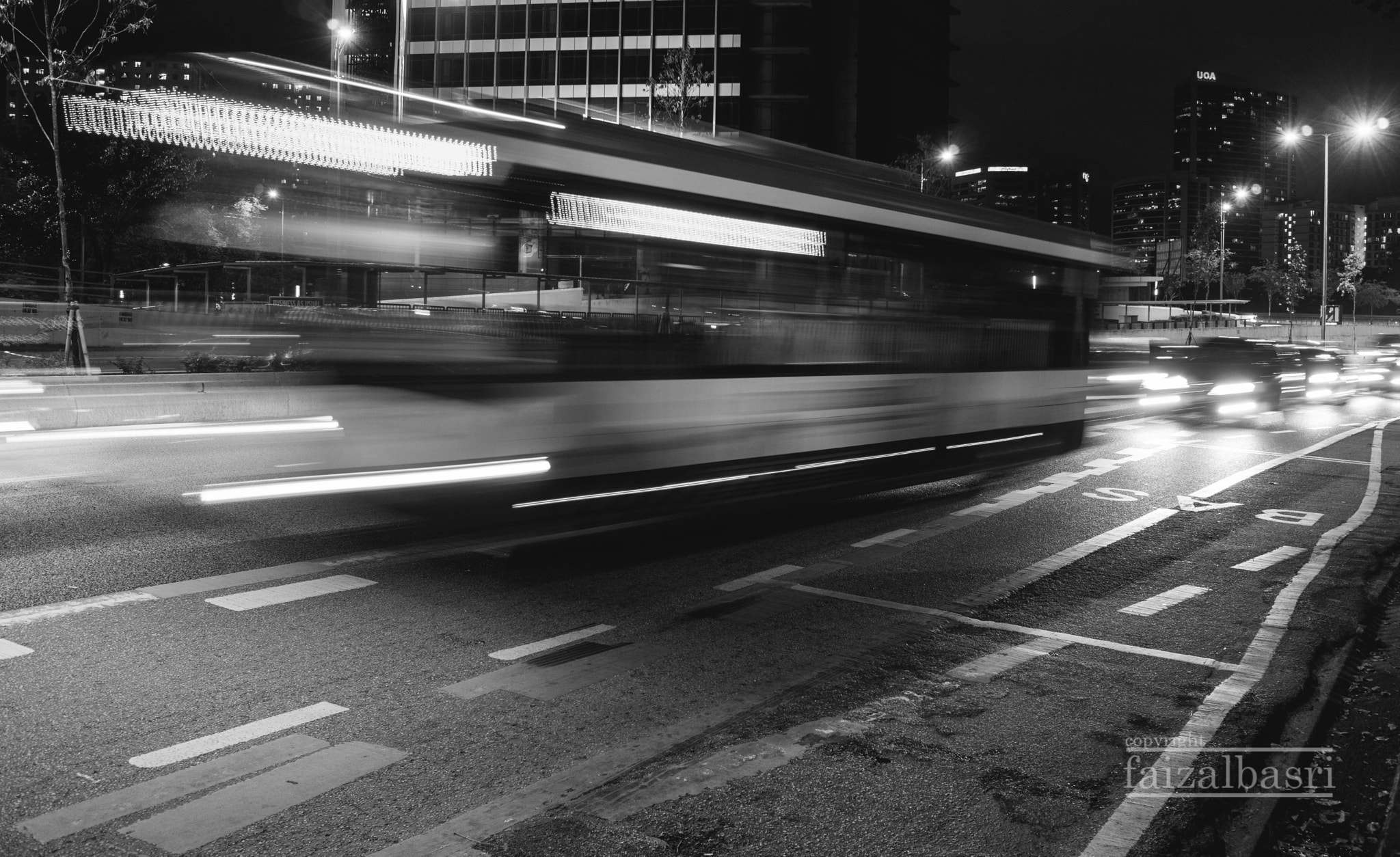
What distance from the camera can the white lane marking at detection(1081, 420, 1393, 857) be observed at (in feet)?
12.8

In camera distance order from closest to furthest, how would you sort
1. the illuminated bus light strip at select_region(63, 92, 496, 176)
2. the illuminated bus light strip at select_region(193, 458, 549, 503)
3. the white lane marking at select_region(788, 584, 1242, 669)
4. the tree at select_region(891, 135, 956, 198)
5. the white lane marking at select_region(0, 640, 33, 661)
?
the white lane marking at select_region(0, 640, 33, 661) → the white lane marking at select_region(788, 584, 1242, 669) → the illuminated bus light strip at select_region(63, 92, 496, 176) → the illuminated bus light strip at select_region(193, 458, 549, 503) → the tree at select_region(891, 135, 956, 198)

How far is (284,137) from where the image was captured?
6.88m

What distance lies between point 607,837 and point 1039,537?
22.1 ft

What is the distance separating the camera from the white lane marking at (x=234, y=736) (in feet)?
13.8

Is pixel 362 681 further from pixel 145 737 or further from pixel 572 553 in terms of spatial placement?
pixel 572 553

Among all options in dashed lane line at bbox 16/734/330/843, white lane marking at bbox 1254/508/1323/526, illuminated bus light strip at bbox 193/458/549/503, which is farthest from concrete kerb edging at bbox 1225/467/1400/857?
illuminated bus light strip at bbox 193/458/549/503

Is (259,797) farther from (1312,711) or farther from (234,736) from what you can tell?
(1312,711)

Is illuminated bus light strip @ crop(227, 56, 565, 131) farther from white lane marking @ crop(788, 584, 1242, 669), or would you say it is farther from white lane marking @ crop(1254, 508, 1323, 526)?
white lane marking @ crop(1254, 508, 1323, 526)

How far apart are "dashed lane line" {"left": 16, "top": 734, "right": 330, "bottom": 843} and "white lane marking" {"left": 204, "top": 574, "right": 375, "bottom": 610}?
2295 millimetres

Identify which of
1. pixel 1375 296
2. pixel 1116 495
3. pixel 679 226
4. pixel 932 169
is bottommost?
pixel 1116 495

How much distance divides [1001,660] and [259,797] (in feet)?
12.5

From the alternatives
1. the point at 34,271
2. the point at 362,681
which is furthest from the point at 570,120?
the point at 34,271

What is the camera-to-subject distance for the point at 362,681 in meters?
5.25

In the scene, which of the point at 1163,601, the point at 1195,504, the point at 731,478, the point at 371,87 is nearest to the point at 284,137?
the point at 371,87
